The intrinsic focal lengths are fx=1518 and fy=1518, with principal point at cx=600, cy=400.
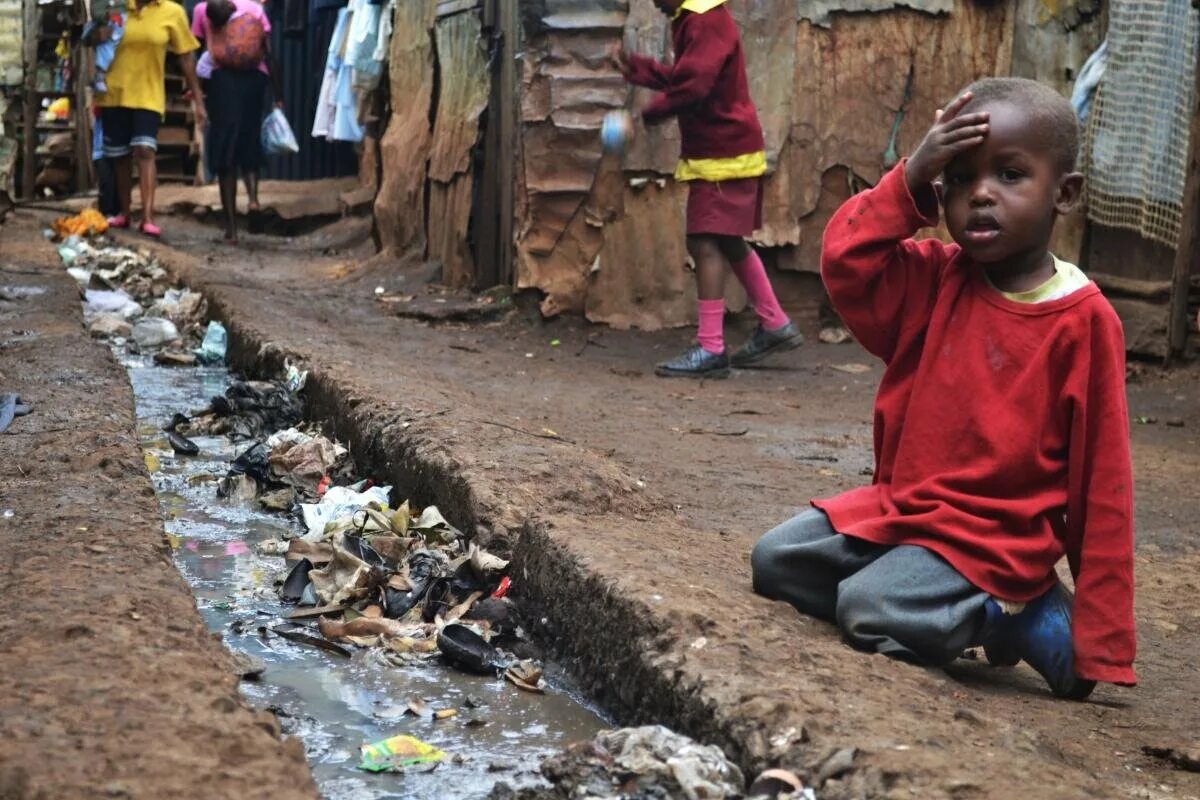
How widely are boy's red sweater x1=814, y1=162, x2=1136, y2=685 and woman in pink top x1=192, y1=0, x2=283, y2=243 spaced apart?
9.45 m

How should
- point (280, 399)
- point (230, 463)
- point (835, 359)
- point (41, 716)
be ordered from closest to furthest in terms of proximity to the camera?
point (41, 716) < point (230, 463) < point (280, 399) < point (835, 359)

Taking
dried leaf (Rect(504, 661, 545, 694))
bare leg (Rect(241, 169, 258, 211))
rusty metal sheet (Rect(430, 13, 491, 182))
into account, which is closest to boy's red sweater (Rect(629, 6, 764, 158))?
rusty metal sheet (Rect(430, 13, 491, 182))

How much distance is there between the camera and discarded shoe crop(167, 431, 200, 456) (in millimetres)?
4824

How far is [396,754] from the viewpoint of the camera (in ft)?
7.52

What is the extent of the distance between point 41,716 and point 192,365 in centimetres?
514

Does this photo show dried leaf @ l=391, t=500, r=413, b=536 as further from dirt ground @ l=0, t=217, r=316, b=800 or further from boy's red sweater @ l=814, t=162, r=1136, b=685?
boy's red sweater @ l=814, t=162, r=1136, b=685

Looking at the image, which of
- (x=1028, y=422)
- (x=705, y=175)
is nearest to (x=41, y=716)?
(x=1028, y=422)

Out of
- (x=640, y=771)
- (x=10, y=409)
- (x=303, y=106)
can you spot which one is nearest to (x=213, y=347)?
(x=10, y=409)

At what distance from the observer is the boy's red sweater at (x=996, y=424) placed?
250 centimetres

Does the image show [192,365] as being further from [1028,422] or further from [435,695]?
[1028,422]

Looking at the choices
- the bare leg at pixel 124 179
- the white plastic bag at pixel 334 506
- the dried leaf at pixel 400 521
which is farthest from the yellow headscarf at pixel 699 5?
→ the bare leg at pixel 124 179

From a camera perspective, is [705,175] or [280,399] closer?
[280,399]

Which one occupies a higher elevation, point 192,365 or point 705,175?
point 705,175

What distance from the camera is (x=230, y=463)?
15.3 ft
